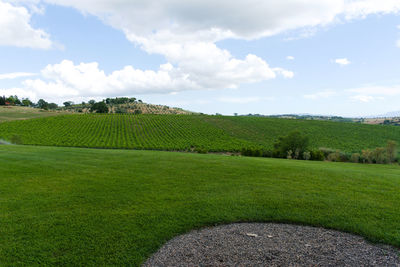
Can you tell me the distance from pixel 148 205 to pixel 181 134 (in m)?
56.3

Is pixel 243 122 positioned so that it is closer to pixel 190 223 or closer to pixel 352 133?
pixel 352 133

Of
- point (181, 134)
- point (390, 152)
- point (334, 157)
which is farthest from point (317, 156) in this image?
point (181, 134)

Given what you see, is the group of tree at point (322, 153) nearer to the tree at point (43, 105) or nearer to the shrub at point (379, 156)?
the shrub at point (379, 156)

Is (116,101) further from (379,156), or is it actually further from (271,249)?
(271,249)

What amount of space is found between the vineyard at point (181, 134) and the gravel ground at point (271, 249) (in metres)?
40.0

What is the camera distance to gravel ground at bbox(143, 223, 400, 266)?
214 inches

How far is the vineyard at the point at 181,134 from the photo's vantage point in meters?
51.2

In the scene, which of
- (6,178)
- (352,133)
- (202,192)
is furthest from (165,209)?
(352,133)

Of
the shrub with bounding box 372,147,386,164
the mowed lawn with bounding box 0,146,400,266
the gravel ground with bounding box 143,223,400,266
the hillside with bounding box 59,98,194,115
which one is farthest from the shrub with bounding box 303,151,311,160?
the hillside with bounding box 59,98,194,115

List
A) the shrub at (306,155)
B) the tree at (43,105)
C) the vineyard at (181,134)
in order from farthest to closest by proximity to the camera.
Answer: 1. the tree at (43,105)
2. the vineyard at (181,134)
3. the shrub at (306,155)

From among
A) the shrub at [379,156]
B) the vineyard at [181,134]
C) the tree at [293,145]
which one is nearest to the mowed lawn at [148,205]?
the tree at [293,145]

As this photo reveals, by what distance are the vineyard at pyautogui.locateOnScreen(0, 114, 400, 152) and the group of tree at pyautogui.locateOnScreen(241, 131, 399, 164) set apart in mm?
10599

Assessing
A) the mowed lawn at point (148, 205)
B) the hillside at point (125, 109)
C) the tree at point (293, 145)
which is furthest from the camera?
the hillside at point (125, 109)

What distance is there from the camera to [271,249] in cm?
594
